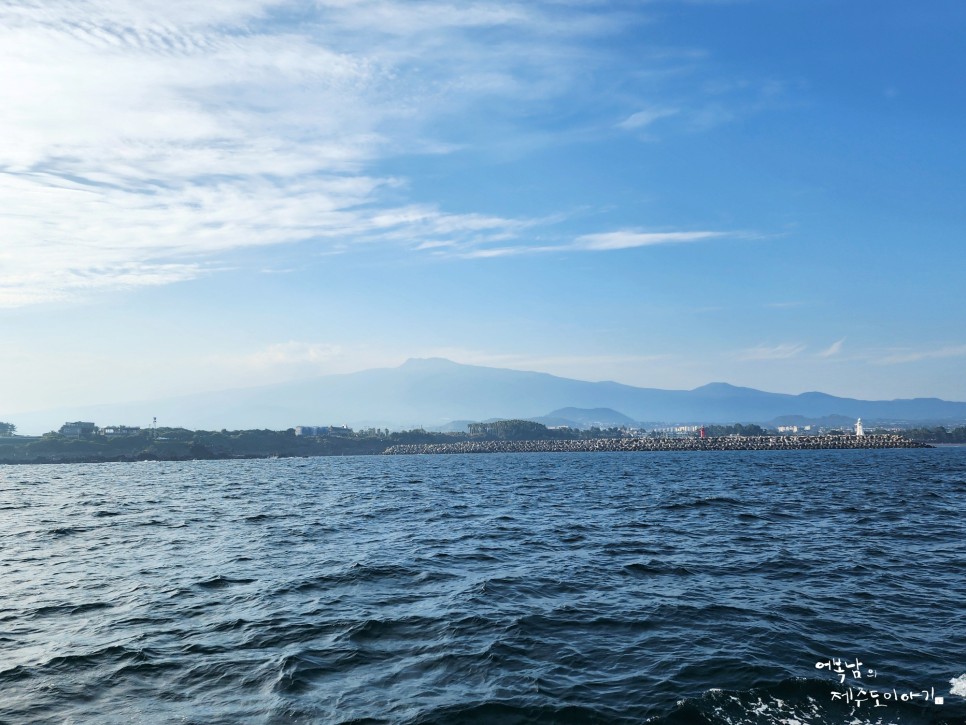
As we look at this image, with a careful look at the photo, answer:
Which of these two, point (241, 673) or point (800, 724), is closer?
point (800, 724)

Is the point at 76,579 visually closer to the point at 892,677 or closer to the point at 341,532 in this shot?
the point at 341,532

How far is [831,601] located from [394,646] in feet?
50.9

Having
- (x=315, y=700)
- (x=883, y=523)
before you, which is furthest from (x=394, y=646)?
(x=883, y=523)

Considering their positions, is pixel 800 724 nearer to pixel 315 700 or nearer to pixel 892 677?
pixel 892 677

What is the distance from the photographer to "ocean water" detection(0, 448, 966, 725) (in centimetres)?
1534

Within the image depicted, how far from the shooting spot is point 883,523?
42.8 metres

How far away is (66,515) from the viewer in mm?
56062

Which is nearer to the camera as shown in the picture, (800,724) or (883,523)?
(800,724)

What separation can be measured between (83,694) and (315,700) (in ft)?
19.1

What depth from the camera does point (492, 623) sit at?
21.4 m

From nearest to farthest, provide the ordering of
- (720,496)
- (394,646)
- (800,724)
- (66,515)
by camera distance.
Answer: (800,724)
(394,646)
(66,515)
(720,496)

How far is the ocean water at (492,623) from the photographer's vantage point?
15.3 m

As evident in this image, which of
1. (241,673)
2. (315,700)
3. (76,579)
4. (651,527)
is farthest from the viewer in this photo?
(651,527)

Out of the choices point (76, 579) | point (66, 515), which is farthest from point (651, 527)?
point (66, 515)
